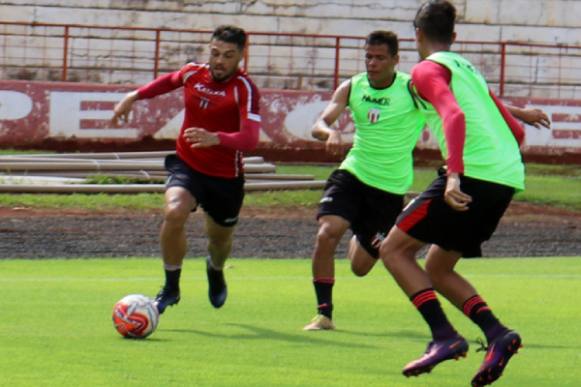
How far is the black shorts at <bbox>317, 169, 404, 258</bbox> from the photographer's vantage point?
35.2 ft

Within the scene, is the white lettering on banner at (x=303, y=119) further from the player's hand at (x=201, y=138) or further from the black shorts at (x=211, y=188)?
the player's hand at (x=201, y=138)

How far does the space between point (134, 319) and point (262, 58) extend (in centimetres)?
2224

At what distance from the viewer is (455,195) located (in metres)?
7.38

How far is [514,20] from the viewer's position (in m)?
33.7

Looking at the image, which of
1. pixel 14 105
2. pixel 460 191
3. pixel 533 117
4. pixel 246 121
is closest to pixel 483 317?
pixel 460 191

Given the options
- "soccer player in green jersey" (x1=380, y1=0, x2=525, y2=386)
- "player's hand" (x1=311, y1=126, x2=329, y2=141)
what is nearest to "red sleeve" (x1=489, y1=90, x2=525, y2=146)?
"soccer player in green jersey" (x1=380, y1=0, x2=525, y2=386)

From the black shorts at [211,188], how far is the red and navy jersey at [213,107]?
0.18 feet

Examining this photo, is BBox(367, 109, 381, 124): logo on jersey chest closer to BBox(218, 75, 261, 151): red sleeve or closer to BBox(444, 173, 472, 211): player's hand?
BBox(218, 75, 261, 151): red sleeve

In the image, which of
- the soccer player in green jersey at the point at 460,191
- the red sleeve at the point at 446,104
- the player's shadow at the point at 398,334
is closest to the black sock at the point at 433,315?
the soccer player in green jersey at the point at 460,191

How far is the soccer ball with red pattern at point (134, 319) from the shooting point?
30.5 ft

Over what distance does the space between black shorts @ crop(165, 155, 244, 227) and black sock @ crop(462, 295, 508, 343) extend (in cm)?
328

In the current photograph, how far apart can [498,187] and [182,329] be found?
9.94 ft

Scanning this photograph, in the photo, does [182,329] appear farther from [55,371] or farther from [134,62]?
[134,62]

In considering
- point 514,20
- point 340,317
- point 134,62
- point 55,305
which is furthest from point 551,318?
point 514,20
